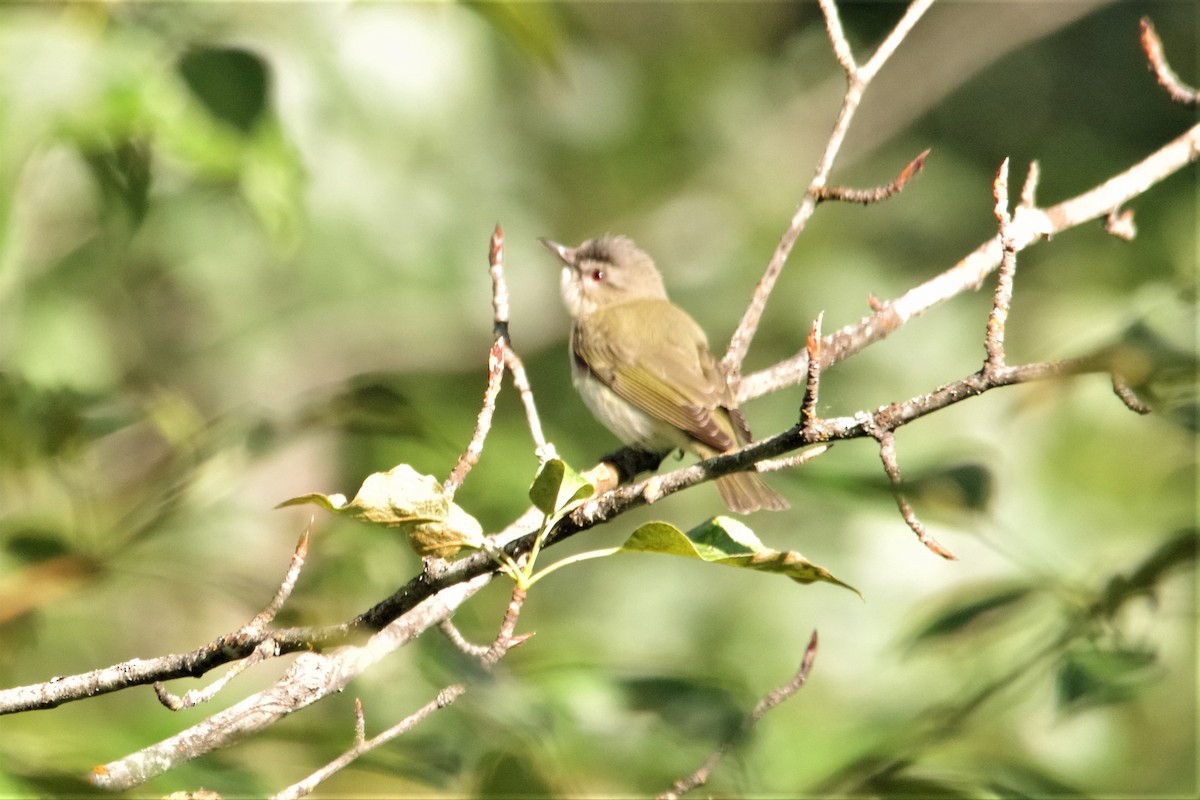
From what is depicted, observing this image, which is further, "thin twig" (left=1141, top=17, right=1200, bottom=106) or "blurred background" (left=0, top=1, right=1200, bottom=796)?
"thin twig" (left=1141, top=17, right=1200, bottom=106)

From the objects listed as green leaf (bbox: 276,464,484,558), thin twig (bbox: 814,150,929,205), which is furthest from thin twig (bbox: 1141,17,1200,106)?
green leaf (bbox: 276,464,484,558)

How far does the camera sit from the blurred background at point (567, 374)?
7.56 ft

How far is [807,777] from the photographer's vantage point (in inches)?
88.9

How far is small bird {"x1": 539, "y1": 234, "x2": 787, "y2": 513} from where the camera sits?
3811 millimetres

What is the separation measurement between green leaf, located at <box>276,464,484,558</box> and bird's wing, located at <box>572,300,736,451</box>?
1.86 meters

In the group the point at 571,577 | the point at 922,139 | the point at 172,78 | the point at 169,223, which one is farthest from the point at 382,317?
the point at 922,139

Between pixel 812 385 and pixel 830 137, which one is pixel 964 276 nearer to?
pixel 830 137

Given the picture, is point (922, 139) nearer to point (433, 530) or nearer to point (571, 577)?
point (571, 577)

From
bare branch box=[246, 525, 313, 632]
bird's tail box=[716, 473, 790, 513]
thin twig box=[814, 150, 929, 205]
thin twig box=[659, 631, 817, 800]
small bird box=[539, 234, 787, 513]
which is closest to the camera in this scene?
bare branch box=[246, 525, 313, 632]

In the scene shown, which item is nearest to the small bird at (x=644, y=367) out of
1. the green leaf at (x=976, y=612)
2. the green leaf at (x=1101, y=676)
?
the green leaf at (x=976, y=612)

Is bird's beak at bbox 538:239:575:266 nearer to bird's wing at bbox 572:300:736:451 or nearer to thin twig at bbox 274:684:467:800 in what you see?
bird's wing at bbox 572:300:736:451

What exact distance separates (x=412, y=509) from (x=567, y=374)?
4.98 m

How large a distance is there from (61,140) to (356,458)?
132 inches

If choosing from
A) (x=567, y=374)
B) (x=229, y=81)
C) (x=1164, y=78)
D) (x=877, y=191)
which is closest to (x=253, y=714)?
(x=877, y=191)
